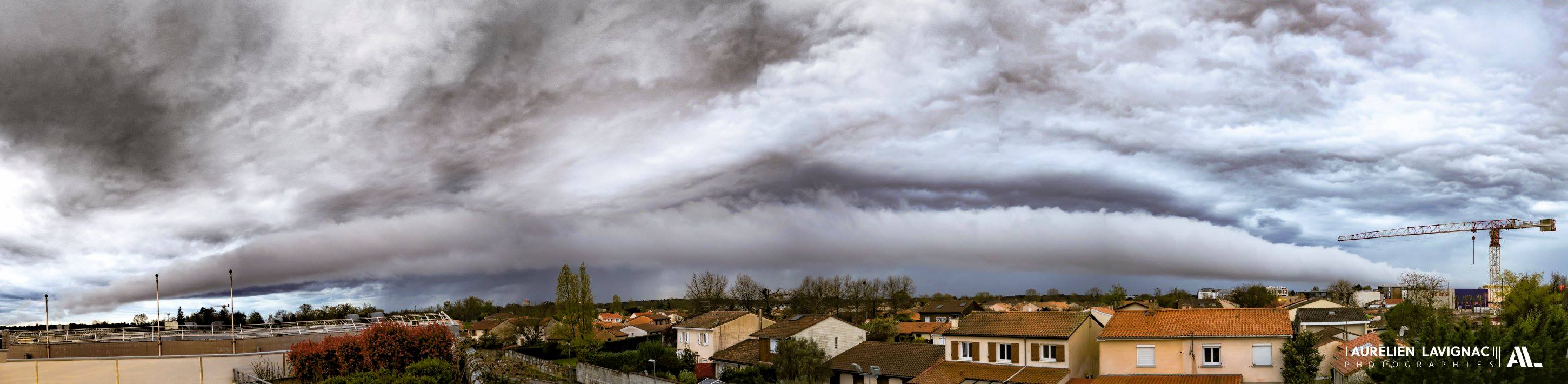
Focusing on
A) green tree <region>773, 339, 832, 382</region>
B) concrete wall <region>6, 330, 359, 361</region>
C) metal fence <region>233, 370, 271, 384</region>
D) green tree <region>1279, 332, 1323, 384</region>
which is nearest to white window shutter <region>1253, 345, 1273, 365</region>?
green tree <region>1279, 332, 1323, 384</region>

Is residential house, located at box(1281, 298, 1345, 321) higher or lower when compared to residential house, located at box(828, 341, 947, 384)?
lower

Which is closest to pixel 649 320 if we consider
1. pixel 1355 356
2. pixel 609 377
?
pixel 609 377

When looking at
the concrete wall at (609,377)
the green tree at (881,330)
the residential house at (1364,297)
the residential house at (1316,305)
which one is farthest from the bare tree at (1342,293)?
the concrete wall at (609,377)

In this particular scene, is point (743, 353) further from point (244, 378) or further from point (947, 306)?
point (947, 306)

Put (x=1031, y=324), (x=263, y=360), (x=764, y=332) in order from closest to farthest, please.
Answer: (x=263, y=360), (x=1031, y=324), (x=764, y=332)

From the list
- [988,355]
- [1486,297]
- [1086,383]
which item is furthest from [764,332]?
[1486,297]

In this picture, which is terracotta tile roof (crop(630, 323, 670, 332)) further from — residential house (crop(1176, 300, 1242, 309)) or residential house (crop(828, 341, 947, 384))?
residential house (crop(1176, 300, 1242, 309))

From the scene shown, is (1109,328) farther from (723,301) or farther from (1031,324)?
(723,301)
